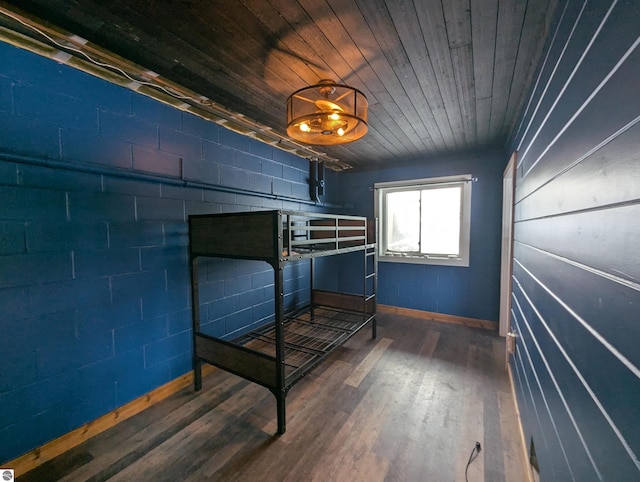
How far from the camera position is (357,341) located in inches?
117

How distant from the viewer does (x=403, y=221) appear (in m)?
3.97

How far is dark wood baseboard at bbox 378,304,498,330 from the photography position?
130 inches

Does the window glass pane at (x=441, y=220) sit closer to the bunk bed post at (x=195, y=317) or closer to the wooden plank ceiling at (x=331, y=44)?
the wooden plank ceiling at (x=331, y=44)

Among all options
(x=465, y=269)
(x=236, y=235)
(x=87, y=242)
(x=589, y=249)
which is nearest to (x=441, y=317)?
(x=465, y=269)

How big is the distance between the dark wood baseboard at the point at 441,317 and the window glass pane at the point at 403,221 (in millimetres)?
916

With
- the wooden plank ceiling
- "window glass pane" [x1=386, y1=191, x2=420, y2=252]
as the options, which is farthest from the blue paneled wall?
"window glass pane" [x1=386, y1=191, x2=420, y2=252]

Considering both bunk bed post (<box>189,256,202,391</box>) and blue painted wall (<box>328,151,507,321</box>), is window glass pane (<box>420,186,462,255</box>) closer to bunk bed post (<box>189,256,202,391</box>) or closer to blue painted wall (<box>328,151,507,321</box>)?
blue painted wall (<box>328,151,507,321</box>)

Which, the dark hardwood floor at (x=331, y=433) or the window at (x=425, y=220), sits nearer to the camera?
the dark hardwood floor at (x=331, y=433)

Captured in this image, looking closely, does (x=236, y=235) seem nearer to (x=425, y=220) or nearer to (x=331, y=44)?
(x=331, y=44)

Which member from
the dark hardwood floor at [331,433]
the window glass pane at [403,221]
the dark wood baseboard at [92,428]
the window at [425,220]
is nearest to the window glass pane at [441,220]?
the window at [425,220]

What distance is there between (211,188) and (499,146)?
334 centimetres

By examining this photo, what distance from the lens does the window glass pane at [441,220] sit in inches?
140

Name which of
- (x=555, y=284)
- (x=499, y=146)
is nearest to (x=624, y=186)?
(x=555, y=284)

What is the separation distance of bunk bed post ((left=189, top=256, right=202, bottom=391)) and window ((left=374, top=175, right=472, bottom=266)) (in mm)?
2738
